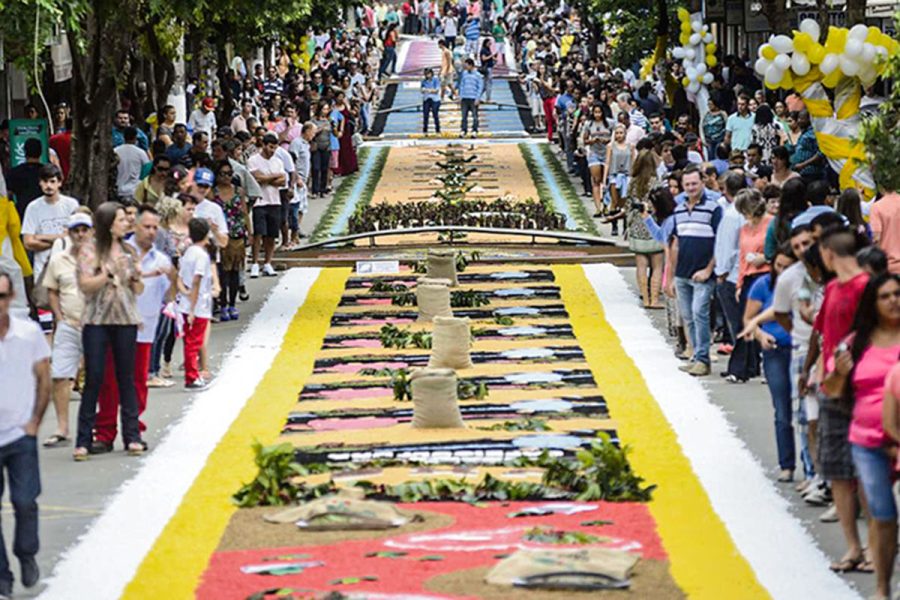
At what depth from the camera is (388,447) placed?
18.0 m

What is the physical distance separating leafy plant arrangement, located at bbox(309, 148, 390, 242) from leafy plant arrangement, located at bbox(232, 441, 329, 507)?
665 inches

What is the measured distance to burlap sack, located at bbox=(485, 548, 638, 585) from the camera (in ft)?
44.6

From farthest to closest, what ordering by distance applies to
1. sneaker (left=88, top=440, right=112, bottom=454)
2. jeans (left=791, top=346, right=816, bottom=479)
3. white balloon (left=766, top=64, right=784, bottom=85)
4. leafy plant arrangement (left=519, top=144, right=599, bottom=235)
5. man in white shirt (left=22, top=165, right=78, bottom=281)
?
leafy plant arrangement (left=519, top=144, right=599, bottom=235) < white balloon (left=766, top=64, right=784, bottom=85) < man in white shirt (left=22, top=165, right=78, bottom=281) < sneaker (left=88, top=440, right=112, bottom=454) < jeans (left=791, top=346, right=816, bottom=479)

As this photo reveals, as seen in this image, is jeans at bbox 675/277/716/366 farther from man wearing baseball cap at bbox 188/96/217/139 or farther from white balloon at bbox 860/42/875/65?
man wearing baseball cap at bbox 188/96/217/139

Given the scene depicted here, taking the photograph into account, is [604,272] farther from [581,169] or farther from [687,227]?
[581,169]

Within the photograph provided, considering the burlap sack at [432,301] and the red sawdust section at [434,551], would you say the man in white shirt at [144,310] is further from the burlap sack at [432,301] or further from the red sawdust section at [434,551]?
the burlap sack at [432,301]

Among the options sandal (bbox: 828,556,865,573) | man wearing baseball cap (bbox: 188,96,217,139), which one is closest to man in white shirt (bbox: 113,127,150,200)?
man wearing baseball cap (bbox: 188,96,217,139)

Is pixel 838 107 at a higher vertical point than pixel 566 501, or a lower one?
higher

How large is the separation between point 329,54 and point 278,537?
58149 millimetres

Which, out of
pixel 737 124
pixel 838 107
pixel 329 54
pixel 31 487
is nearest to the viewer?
pixel 31 487

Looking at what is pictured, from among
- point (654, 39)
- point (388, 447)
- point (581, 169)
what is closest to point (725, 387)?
point (388, 447)

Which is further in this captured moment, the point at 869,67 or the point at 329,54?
the point at 329,54

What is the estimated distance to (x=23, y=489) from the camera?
535 inches

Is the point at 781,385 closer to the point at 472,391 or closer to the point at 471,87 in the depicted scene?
the point at 472,391
